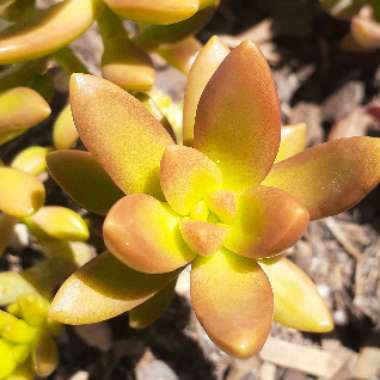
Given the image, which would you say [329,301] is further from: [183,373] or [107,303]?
[107,303]

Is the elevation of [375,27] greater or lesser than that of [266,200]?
lesser

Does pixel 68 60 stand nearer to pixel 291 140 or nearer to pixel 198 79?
pixel 198 79

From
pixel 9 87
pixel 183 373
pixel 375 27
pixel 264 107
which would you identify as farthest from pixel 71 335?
pixel 375 27

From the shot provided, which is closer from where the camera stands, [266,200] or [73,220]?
[266,200]

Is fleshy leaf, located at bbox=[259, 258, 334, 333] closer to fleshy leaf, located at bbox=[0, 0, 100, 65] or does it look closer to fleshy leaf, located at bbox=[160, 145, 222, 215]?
fleshy leaf, located at bbox=[160, 145, 222, 215]

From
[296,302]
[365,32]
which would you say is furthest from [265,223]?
[365,32]

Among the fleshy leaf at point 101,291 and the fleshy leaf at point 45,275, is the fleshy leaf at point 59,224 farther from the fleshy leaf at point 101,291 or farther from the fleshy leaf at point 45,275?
the fleshy leaf at point 101,291

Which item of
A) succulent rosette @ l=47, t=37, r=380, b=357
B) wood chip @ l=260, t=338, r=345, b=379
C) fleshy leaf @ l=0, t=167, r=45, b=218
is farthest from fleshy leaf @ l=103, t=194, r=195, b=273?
wood chip @ l=260, t=338, r=345, b=379
